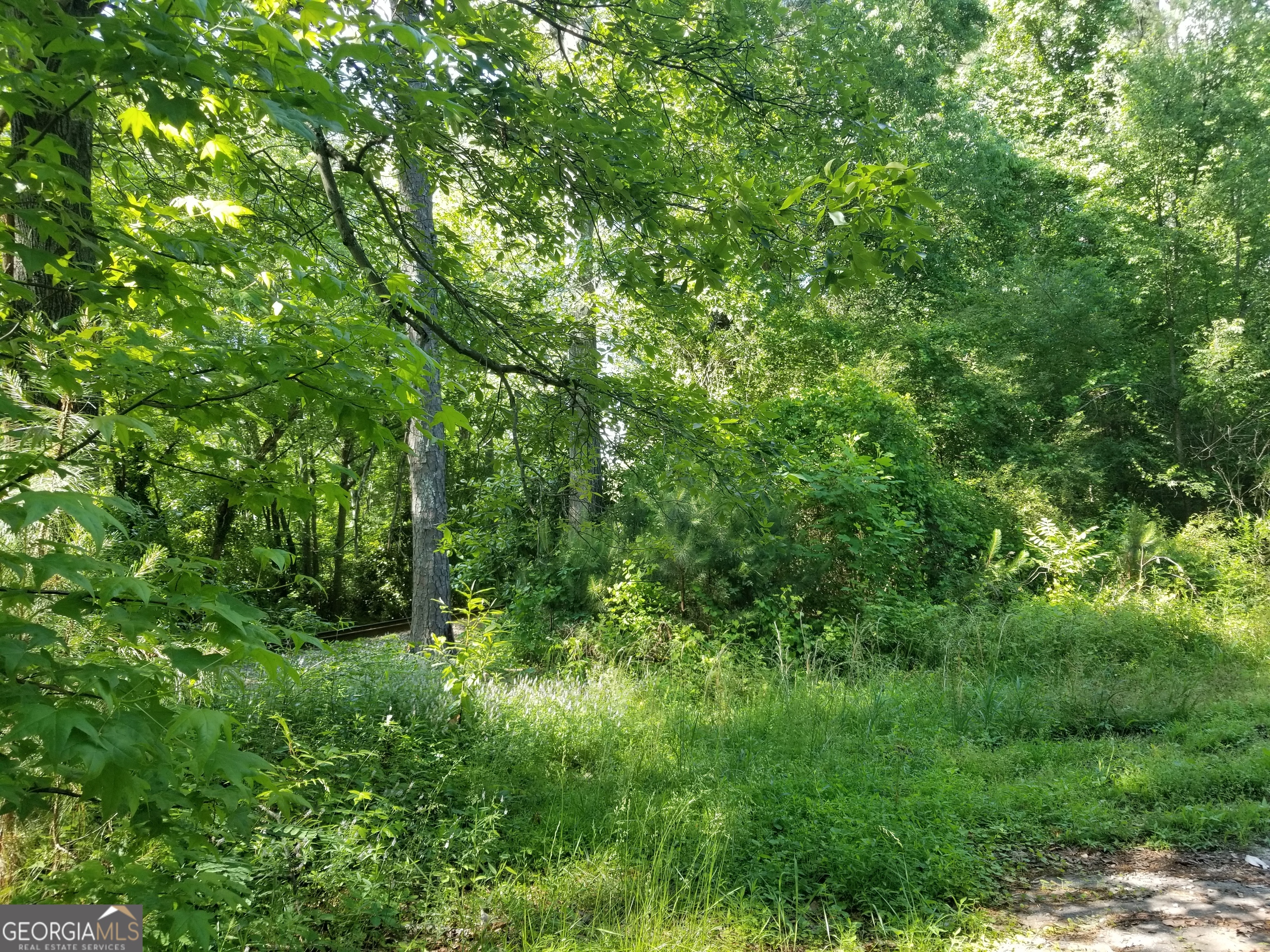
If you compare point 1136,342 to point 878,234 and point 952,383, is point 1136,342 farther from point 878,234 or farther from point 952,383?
point 878,234

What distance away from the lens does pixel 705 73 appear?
4.61 meters

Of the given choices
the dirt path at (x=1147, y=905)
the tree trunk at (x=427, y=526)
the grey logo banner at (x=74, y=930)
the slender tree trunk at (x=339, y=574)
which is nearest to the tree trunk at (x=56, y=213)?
the grey logo banner at (x=74, y=930)

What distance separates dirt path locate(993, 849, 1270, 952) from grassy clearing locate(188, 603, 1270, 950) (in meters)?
0.17

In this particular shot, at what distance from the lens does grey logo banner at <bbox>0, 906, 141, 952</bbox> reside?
2031mm

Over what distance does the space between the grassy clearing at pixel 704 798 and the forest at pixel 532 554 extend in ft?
0.10

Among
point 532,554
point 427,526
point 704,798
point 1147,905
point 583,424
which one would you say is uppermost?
point 583,424

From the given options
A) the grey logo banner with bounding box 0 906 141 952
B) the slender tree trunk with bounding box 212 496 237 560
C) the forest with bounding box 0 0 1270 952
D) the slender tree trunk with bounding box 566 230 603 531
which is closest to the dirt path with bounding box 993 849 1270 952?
the forest with bounding box 0 0 1270 952

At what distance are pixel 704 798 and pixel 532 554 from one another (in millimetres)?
6738

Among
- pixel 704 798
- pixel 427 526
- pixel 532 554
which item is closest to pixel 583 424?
pixel 704 798

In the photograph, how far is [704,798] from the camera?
437cm

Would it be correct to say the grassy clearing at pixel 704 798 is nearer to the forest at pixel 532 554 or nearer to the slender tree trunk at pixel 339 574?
the forest at pixel 532 554

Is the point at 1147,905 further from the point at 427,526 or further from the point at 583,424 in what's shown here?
the point at 427,526

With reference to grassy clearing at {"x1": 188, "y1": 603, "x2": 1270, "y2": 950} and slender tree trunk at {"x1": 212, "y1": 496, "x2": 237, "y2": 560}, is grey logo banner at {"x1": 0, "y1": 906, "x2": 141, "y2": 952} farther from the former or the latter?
slender tree trunk at {"x1": 212, "y1": 496, "x2": 237, "y2": 560}

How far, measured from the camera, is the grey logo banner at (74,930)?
203cm
